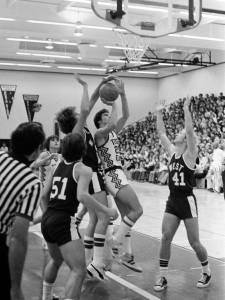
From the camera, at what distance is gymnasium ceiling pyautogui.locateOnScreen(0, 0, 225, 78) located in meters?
13.4

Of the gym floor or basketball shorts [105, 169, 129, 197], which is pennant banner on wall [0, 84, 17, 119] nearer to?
the gym floor

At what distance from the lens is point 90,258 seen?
5406 millimetres

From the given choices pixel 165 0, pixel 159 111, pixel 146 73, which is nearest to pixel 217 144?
pixel 165 0

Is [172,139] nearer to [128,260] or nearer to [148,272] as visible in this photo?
[148,272]

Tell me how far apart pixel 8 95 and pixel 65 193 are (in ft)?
72.8

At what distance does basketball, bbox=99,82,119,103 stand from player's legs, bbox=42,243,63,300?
74.5 inches

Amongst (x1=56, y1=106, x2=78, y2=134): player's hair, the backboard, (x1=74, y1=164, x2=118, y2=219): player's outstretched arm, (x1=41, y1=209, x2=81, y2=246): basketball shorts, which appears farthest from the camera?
the backboard

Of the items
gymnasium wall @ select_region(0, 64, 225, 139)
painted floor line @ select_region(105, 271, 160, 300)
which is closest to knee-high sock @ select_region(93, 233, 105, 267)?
painted floor line @ select_region(105, 271, 160, 300)

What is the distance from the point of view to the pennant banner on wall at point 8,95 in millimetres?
24984

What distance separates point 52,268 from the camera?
155 inches

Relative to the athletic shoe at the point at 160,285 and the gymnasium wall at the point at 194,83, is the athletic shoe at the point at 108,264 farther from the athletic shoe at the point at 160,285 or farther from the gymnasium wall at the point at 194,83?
the gymnasium wall at the point at 194,83

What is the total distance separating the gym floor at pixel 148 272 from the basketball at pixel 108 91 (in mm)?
2033

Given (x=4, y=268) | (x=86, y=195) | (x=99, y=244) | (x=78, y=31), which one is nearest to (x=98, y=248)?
(x=99, y=244)

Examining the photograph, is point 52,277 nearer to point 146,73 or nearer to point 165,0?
point 165,0
